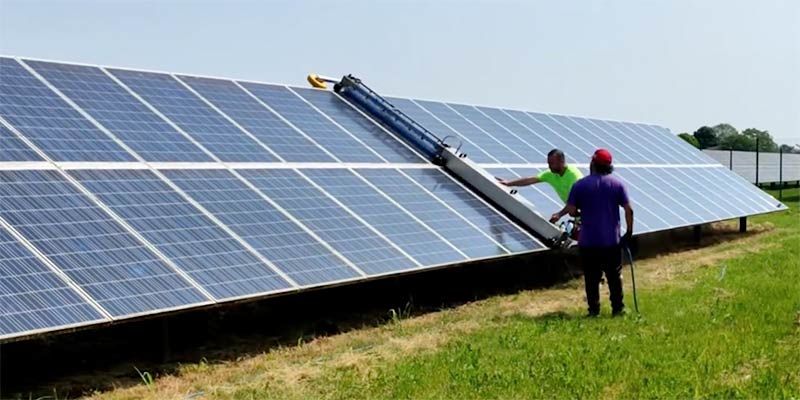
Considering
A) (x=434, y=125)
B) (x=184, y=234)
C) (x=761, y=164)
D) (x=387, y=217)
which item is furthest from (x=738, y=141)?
(x=184, y=234)

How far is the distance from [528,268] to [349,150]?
3638mm

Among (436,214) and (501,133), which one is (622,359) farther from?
(501,133)

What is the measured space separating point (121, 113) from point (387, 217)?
3.56 m

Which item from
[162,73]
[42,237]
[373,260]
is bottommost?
[373,260]

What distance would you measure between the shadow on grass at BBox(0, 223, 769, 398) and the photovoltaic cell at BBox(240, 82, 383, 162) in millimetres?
2057

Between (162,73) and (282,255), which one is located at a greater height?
(162,73)

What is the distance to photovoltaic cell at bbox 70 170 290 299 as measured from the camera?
27.5 ft

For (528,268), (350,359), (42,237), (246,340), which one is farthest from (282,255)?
(528,268)

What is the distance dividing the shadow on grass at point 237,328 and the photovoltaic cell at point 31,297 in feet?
2.42

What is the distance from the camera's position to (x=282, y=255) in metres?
9.30

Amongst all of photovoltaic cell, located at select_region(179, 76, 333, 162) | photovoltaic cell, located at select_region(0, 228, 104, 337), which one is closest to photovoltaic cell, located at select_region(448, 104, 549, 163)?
photovoltaic cell, located at select_region(179, 76, 333, 162)

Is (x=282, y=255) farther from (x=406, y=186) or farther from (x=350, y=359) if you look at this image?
(x=406, y=186)

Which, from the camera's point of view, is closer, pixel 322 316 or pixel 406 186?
pixel 322 316

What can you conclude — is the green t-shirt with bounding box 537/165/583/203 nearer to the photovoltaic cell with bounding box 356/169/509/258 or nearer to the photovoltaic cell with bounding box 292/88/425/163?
the photovoltaic cell with bounding box 356/169/509/258
